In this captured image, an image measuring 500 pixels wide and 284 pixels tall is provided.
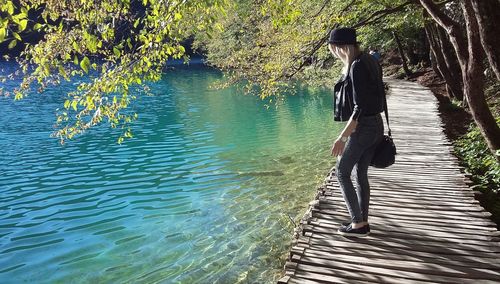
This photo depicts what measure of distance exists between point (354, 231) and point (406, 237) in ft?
2.15

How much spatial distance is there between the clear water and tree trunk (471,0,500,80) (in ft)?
15.4

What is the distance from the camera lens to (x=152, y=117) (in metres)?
24.7

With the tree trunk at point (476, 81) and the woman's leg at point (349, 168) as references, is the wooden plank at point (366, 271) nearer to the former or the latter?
the woman's leg at point (349, 168)

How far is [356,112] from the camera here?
4656mm

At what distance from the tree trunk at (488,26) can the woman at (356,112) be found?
3.59 m

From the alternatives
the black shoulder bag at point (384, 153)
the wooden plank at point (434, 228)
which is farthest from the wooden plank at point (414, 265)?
the black shoulder bag at point (384, 153)

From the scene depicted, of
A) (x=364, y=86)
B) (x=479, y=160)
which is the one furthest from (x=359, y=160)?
(x=479, y=160)

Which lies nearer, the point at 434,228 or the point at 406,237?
the point at 406,237

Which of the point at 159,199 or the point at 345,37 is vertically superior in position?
the point at 345,37

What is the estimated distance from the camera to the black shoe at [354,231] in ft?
17.6

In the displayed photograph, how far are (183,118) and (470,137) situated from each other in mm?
15555

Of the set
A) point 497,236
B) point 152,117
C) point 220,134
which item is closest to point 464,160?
point 497,236

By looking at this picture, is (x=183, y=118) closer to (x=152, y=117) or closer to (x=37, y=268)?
(x=152, y=117)

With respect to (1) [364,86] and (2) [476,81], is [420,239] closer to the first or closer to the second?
(1) [364,86]
